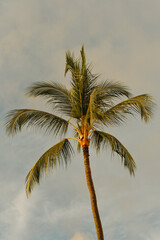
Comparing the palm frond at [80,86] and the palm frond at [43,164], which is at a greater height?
the palm frond at [80,86]

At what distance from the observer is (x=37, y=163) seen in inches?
418

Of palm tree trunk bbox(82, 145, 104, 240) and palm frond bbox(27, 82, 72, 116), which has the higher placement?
palm frond bbox(27, 82, 72, 116)

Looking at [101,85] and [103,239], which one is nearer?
[103,239]

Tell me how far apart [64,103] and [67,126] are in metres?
0.90

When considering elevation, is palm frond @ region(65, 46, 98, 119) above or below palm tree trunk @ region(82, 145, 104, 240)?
above

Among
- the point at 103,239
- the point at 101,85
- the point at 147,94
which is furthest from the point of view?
the point at 101,85

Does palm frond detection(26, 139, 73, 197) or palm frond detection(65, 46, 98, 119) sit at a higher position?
palm frond detection(65, 46, 98, 119)

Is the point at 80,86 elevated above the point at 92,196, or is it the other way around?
the point at 80,86

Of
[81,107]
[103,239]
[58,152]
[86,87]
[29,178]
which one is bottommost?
[103,239]

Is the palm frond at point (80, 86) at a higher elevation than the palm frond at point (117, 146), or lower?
higher

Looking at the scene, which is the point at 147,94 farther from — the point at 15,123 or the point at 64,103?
the point at 15,123

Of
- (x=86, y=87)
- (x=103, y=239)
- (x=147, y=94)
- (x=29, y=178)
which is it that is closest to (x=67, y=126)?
(x=86, y=87)

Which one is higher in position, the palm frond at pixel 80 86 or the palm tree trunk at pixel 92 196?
the palm frond at pixel 80 86

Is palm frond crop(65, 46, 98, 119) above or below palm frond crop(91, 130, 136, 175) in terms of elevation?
above
